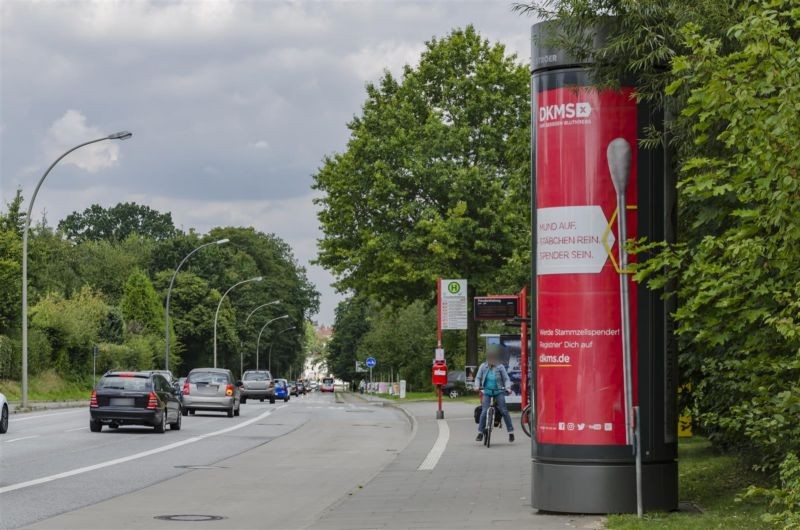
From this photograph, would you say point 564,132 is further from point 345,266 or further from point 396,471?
point 345,266

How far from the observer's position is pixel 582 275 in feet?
39.9

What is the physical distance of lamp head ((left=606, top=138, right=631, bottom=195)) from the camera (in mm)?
11938

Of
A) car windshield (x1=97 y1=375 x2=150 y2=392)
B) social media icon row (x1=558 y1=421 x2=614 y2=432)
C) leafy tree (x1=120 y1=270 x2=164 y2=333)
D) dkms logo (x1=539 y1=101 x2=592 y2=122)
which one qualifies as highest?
Result: leafy tree (x1=120 y1=270 x2=164 y2=333)

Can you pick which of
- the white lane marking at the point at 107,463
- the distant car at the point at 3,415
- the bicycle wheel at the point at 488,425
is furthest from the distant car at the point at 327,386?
the bicycle wheel at the point at 488,425

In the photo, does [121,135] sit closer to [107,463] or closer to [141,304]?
[107,463]

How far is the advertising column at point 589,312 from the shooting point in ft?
39.2

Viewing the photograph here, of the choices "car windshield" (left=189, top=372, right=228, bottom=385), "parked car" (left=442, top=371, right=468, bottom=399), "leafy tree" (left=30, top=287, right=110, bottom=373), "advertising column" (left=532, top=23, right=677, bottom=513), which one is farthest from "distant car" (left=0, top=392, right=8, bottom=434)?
"parked car" (left=442, top=371, right=468, bottom=399)

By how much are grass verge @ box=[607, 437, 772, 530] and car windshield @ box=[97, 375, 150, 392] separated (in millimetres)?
14143

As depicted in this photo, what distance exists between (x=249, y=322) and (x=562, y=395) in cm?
10833

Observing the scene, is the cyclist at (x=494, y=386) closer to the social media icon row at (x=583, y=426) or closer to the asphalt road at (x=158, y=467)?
the asphalt road at (x=158, y=467)

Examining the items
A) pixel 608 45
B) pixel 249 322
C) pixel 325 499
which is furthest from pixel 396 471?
pixel 249 322

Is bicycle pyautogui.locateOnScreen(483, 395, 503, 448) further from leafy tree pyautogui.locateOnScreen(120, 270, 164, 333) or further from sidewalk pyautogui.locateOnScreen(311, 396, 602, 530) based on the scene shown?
leafy tree pyautogui.locateOnScreen(120, 270, 164, 333)

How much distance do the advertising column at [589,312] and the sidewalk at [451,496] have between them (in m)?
0.53

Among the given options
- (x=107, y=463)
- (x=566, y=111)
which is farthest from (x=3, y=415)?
(x=566, y=111)
